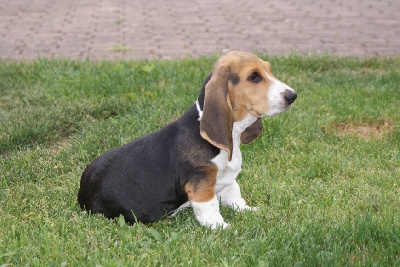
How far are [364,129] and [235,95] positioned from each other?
278cm

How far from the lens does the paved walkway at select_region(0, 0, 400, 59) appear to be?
34.6 feet

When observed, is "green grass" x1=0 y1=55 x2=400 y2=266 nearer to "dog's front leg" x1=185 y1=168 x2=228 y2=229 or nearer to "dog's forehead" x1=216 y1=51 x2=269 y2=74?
Result: "dog's front leg" x1=185 y1=168 x2=228 y2=229

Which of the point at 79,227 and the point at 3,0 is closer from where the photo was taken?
the point at 79,227

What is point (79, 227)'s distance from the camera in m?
4.73

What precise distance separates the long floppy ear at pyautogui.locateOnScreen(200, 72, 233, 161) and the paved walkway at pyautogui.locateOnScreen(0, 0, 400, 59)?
5523 millimetres

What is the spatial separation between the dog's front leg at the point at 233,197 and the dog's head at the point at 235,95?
0.62 metres

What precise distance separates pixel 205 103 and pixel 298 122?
2.70m

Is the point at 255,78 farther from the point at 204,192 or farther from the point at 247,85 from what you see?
the point at 204,192

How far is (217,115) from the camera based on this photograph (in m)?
4.52

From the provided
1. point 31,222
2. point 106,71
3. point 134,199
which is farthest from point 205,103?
Answer: point 106,71

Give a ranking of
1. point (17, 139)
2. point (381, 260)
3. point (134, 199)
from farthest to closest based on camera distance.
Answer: point (17, 139), point (134, 199), point (381, 260)

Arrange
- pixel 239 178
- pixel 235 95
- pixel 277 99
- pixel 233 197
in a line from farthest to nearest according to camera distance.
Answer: pixel 239 178 < pixel 233 197 < pixel 235 95 < pixel 277 99

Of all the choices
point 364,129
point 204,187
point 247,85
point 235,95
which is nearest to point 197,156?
point 204,187

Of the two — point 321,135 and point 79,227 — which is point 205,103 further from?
point 321,135
